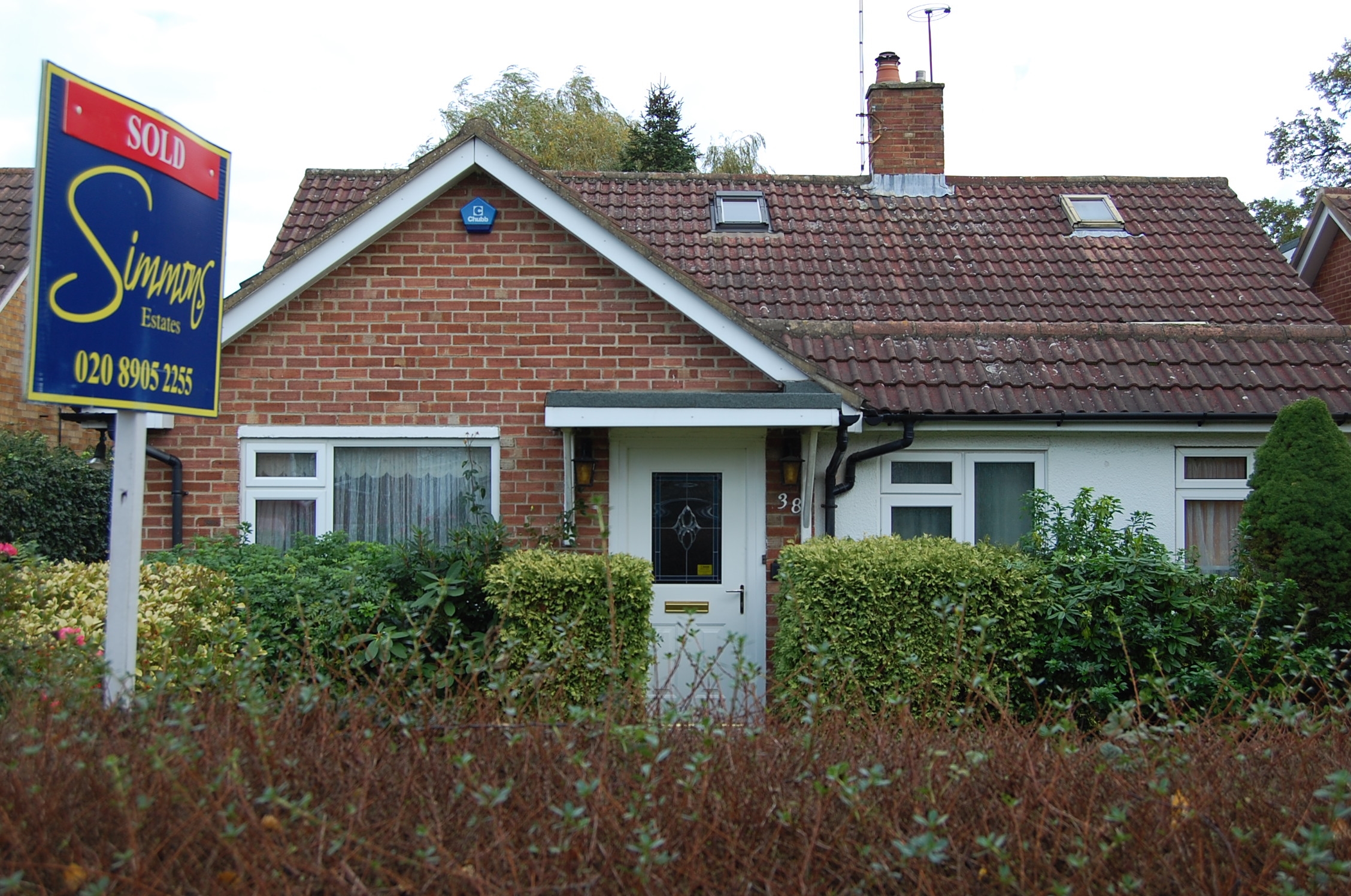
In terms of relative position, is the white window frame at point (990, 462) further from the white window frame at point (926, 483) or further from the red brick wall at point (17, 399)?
the red brick wall at point (17, 399)

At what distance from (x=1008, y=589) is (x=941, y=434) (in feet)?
8.25

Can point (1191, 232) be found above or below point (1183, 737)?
above

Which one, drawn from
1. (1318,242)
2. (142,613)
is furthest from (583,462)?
(1318,242)

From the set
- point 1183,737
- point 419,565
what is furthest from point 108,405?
point 1183,737

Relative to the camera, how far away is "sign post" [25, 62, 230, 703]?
3.48 metres

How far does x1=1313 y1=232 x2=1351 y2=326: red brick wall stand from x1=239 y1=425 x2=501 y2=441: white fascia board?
470 inches

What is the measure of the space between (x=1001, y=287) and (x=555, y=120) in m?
21.6

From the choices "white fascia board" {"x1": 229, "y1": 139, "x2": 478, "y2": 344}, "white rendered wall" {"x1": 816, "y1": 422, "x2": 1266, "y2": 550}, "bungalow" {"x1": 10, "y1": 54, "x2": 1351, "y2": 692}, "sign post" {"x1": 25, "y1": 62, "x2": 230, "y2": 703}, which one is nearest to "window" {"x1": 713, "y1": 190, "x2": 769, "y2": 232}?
"bungalow" {"x1": 10, "y1": 54, "x2": 1351, "y2": 692}

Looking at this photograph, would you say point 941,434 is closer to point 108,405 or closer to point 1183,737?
point 1183,737

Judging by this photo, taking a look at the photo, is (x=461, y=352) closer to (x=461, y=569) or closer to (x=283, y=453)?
(x=283, y=453)

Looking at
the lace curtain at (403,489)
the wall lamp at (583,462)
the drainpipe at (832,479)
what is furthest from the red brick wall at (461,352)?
the drainpipe at (832,479)

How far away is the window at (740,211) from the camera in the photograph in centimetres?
1116

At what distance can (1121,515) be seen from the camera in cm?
848

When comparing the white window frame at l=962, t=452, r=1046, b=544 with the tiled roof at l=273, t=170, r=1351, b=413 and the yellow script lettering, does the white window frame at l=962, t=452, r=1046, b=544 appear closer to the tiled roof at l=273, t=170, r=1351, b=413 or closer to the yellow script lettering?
the tiled roof at l=273, t=170, r=1351, b=413
